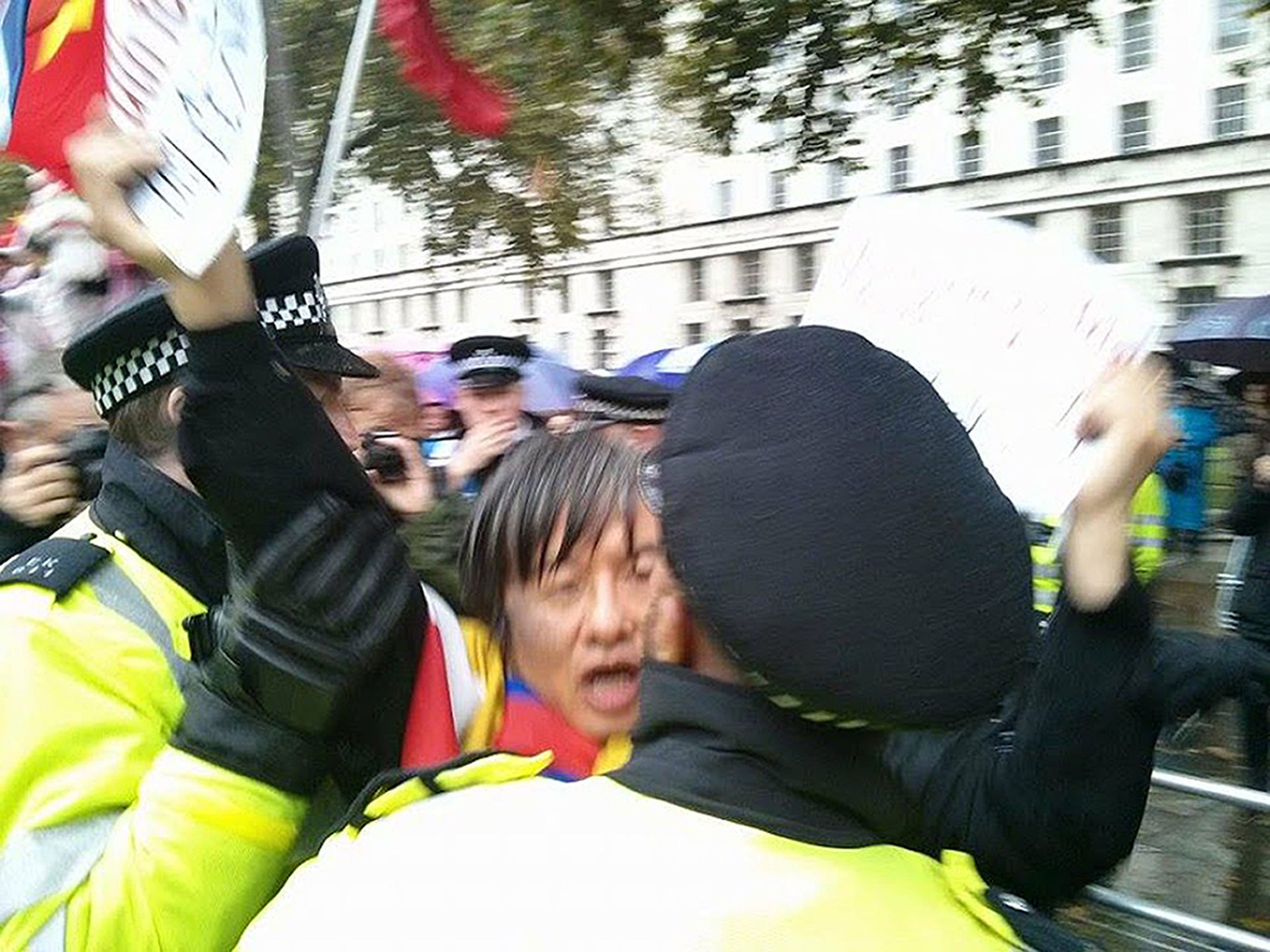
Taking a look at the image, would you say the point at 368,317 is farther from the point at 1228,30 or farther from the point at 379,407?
the point at 379,407

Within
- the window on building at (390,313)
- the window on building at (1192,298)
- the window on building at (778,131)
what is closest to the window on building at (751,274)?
the window on building at (778,131)

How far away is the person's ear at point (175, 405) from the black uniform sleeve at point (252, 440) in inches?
0.5

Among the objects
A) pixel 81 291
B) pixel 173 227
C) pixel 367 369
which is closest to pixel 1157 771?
pixel 367 369

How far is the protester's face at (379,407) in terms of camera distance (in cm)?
394

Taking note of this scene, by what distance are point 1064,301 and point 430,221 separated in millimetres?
18577

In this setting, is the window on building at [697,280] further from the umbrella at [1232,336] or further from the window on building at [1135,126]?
the umbrella at [1232,336]

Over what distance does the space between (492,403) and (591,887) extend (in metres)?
3.65

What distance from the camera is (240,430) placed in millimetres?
1310

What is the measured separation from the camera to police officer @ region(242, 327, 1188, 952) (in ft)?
3.02

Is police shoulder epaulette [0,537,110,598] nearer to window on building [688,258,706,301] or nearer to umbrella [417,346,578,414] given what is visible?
umbrella [417,346,578,414]

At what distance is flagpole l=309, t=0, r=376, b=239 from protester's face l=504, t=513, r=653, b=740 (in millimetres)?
2305

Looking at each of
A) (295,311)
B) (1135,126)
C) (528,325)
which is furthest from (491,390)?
(528,325)

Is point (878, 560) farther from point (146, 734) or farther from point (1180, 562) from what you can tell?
point (1180, 562)

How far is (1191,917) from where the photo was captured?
95.1 inches
